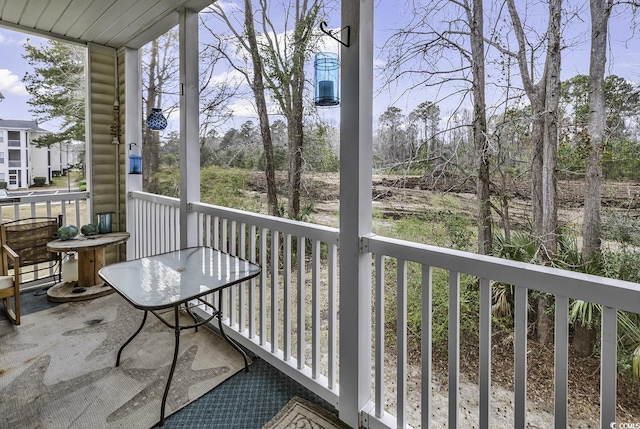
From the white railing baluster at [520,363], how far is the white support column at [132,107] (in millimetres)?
3997

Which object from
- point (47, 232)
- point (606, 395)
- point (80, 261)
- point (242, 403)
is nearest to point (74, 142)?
point (47, 232)

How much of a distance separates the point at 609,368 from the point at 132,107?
4.54m

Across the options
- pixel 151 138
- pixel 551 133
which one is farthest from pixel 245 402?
pixel 151 138

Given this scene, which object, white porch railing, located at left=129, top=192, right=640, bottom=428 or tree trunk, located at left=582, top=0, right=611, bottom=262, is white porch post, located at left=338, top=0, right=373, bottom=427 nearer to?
white porch railing, located at left=129, top=192, right=640, bottom=428

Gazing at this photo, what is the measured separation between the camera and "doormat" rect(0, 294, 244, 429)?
1.81m

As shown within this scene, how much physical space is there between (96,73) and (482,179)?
4303 millimetres

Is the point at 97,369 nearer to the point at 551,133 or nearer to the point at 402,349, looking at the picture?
the point at 402,349

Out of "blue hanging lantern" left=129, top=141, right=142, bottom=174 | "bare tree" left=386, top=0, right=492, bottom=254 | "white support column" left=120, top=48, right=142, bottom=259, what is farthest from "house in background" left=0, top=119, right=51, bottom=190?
"bare tree" left=386, top=0, right=492, bottom=254

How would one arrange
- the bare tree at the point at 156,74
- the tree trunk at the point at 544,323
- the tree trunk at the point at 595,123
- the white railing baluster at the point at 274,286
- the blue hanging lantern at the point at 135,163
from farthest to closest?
1. the bare tree at the point at 156,74
2. the blue hanging lantern at the point at 135,163
3. the white railing baluster at the point at 274,286
4. the tree trunk at the point at 544,323
5. the tree trunk at the point at 595,123

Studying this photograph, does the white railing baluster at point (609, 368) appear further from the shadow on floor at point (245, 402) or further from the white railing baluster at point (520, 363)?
the shadow on floor at point (245, 402)

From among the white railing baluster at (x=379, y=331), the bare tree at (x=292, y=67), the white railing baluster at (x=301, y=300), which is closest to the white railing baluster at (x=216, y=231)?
the bare tree at (x=292, y=67)

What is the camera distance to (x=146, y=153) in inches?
166

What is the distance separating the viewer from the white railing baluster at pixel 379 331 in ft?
5.50

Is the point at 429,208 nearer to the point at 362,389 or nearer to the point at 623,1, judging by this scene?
the point at 362,389
